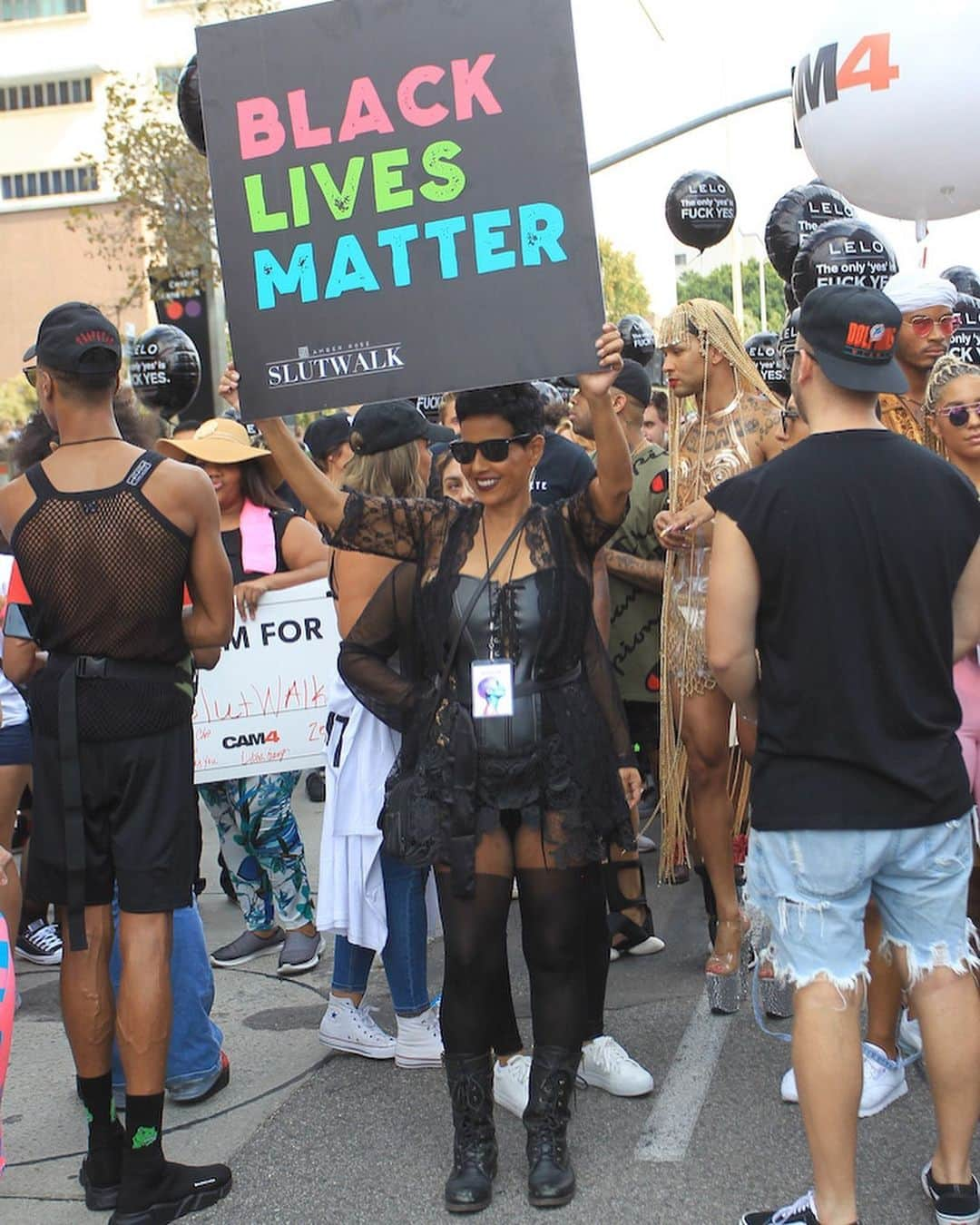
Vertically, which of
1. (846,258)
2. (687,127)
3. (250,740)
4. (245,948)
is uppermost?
(687,127)

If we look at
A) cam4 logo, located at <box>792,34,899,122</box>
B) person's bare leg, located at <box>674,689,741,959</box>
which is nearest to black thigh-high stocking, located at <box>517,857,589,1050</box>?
person's bare leg, located at <box>674,689,741,959</box>

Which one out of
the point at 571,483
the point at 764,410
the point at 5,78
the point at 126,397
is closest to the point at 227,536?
the point at 126,397

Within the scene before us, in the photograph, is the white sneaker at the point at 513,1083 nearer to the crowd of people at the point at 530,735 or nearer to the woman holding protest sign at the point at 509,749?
the crowd of people at the point at 530,735

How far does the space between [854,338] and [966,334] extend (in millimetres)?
3113

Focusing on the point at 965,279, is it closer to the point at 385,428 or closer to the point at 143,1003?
the point at 385,428

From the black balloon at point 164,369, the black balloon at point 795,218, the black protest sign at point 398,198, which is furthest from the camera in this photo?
the black balloon at point 164,369

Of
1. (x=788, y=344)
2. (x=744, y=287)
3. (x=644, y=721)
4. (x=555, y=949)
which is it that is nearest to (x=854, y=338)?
(x=555, y=949)

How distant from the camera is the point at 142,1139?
356 cm

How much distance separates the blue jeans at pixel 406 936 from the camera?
438 cm

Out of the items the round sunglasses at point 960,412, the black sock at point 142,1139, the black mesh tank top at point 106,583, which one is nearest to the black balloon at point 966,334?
the round sunglasses at point 960,412

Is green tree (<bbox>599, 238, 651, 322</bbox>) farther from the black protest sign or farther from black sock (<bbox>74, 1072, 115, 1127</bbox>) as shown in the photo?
black sock (<bbox>74, 1072, 115, 1127</bbox>)

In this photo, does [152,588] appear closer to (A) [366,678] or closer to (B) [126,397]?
(A) [366,678]

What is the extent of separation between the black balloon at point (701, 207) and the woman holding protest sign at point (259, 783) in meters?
7.47

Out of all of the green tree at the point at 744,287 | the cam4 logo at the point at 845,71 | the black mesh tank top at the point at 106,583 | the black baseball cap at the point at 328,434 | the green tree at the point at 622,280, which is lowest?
the black mesh tank top at the point at 106,583
